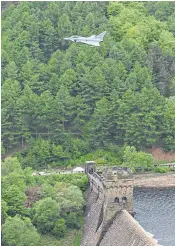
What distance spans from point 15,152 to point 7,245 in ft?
113

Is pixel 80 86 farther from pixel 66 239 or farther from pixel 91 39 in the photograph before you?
pixel 66 239

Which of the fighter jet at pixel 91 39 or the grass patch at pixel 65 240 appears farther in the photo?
the fighter jet at pixel 91 39

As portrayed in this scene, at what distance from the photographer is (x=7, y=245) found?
93.3 m

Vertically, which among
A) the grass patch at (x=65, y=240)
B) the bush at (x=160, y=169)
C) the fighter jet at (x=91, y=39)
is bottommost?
the grass patch at (x=65, y=240)

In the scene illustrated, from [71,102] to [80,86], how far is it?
5089 millimetres

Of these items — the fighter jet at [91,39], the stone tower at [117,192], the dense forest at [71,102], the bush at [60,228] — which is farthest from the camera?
the fighter jet at [91,39]

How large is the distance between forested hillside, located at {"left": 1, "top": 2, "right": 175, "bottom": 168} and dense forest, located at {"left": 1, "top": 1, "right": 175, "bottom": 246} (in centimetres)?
17

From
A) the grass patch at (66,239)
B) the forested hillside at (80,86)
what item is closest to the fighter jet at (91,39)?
the forested hillside at (80,86)

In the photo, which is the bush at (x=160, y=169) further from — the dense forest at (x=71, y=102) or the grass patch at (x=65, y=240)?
the grass patch at (x=65, y=240)

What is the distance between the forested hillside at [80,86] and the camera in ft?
417

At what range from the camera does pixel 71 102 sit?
129m

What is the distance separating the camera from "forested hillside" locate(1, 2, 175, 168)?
127m

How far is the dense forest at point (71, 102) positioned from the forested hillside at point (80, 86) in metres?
0.17

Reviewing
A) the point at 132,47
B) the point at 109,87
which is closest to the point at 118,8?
the point at 132,47
